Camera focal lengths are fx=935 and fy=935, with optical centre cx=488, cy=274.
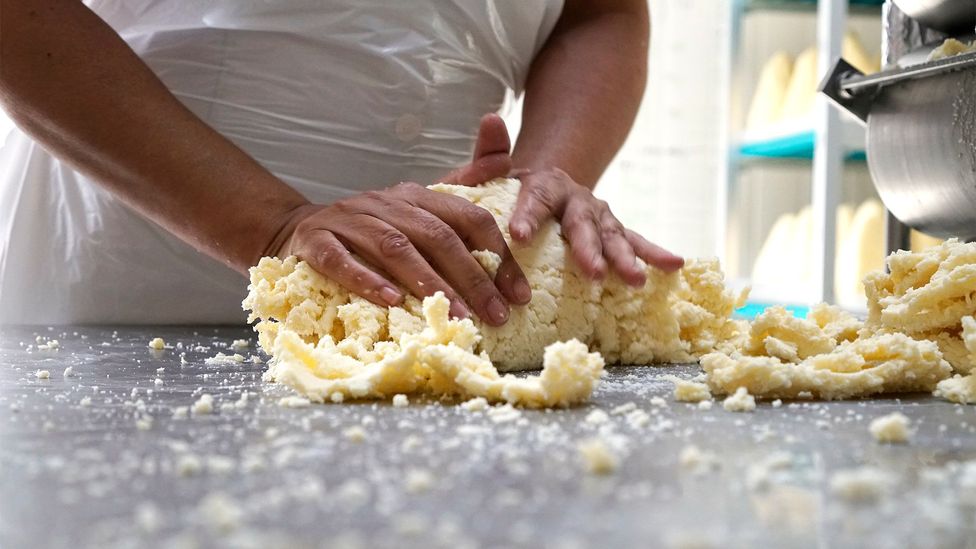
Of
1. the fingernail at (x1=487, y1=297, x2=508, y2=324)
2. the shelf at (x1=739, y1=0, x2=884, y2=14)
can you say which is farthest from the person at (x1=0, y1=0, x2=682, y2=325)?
the shelf at (x1=739, y1=0, x2=884, y2=14)

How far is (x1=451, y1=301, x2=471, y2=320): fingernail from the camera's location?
811mm

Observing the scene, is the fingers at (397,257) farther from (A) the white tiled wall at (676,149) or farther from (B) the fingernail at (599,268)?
(A) the white tiled wall at (676,149)

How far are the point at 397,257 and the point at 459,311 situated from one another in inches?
3.0

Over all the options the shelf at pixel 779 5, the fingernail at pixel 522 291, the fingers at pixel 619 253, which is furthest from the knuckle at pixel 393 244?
the shelf at pixel 779 5

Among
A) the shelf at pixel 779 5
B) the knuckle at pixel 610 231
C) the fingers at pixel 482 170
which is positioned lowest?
the knuckle at pixel 610 231

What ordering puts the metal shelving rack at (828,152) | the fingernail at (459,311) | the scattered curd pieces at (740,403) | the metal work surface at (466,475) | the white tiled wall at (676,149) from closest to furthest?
the metal work surface at (466,475), the scattered curd pieces at (740,403), the fingernail at (459,311), the metal shelving rack at (828,152), the white tiled wall at (676,149)

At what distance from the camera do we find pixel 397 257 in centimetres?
83

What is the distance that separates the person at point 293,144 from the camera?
89 centimetres

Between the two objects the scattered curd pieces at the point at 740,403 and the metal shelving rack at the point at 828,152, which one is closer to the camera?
the scattered curd pieces at the point at 740,403

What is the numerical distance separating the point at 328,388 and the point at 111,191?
0.57m

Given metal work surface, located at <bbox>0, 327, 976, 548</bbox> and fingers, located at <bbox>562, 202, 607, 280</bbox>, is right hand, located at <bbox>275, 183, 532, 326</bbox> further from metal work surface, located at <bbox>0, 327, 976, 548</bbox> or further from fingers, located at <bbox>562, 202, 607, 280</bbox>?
metal work surface, located at <bbox>0, 327, 976, 548</bbox>

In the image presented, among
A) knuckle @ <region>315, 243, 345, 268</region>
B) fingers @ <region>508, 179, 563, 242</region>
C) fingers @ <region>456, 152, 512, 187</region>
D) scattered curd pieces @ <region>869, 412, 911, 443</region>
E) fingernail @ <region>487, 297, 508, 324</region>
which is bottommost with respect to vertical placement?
scattered curd pieces @ <region>869, 412, 911, 443</region>

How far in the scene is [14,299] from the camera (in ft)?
4.47

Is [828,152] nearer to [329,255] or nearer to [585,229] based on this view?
[585,229]
